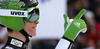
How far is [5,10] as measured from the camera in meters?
4.98

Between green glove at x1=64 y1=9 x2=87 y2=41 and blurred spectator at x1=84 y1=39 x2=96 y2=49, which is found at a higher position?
green glove at x1=64 y1=9 x2=87 y2=41

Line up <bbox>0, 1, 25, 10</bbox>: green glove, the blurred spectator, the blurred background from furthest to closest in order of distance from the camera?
the blurred spectator
the blurred background
<bbox>0, 1, 25, 10</bbox>: green glove

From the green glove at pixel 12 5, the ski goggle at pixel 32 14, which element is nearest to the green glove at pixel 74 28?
the ski goggle at pixel 32 14

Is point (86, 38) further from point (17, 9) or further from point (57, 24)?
point (17, 9)

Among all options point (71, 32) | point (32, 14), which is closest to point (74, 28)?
point (71, 32)

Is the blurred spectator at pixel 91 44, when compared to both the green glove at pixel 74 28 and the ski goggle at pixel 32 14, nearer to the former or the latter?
the green glove at pixel 74 28

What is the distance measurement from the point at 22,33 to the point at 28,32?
9cm

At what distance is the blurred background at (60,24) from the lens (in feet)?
25.7

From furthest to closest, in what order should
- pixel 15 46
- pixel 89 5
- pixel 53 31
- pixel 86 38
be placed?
1. pixel 89 5
2. pixel 86 38
3. pixel 53 31
4. pixel 15 46

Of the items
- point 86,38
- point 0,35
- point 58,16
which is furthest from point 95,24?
point 0,35

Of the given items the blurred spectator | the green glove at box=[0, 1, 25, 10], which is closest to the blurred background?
the blurred spectator

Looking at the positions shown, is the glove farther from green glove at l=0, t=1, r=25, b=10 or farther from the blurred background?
the blurred background

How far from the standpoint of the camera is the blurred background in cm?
783

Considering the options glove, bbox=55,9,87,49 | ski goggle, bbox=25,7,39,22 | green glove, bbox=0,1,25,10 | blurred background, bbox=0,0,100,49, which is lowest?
blurred background, bbox=0,0,100,49
